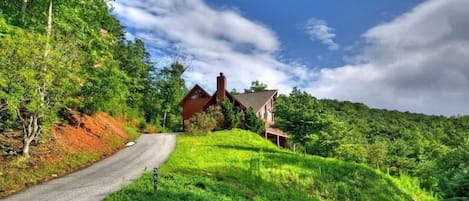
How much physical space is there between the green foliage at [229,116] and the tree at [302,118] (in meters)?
9.75

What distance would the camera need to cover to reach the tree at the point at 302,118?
30392mm

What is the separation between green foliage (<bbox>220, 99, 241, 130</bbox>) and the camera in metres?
41.1

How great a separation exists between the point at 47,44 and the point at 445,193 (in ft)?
50.6

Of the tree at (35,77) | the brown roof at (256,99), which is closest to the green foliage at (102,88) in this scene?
the tree at (35,77)

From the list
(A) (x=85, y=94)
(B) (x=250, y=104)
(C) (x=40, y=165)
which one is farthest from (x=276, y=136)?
(C) (x=40, y=165)

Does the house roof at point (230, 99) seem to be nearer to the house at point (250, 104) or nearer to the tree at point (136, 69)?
the house at point (250, 104)

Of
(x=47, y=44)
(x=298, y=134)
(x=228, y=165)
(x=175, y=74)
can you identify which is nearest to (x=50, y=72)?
(x=47, y=44)

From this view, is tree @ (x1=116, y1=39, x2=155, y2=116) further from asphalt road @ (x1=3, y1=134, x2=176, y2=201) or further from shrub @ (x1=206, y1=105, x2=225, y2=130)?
asphalt road @ (x1=3, y1=134, x2=176, y2=201)

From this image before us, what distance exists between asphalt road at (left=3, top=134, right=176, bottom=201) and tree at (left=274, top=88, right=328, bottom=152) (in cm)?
927

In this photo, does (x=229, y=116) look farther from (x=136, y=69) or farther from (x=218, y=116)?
(x=136, y=69)

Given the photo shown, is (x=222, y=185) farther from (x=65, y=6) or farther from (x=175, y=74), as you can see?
(x=175, y=74)

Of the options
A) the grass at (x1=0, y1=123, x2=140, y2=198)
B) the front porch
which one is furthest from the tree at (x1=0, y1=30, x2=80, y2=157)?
the front porch

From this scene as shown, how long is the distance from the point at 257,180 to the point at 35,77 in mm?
9698

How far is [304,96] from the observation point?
31.8 metres
